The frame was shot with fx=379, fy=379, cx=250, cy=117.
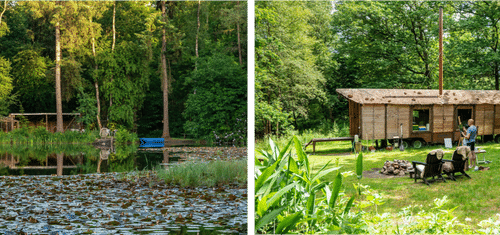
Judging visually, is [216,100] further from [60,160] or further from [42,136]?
[42,136]

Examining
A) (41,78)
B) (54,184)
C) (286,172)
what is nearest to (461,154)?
(286,172)

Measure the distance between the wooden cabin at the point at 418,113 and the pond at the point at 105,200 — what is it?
331 cm

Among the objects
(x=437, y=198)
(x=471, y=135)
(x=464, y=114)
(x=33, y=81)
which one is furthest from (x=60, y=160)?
(x=464, y=114)

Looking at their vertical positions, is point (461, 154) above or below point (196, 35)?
below

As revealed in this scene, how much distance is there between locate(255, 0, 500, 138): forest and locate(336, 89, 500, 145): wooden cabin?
1.04 m

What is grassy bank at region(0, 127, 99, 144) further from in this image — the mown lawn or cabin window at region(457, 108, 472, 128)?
cabin window at region(457, 108, 472, 128)

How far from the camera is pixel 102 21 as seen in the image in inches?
342

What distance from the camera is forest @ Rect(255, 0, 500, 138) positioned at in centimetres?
925

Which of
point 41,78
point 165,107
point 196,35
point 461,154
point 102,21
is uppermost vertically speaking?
point 102,21

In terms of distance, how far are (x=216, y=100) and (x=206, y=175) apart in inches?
81.5

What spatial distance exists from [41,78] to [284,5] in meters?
6.76

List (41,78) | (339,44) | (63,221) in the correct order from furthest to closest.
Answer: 1. (339,44)
2. (41,78)
3. (63,221)

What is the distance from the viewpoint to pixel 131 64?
855 cm

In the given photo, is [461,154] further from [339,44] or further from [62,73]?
[339,44]
